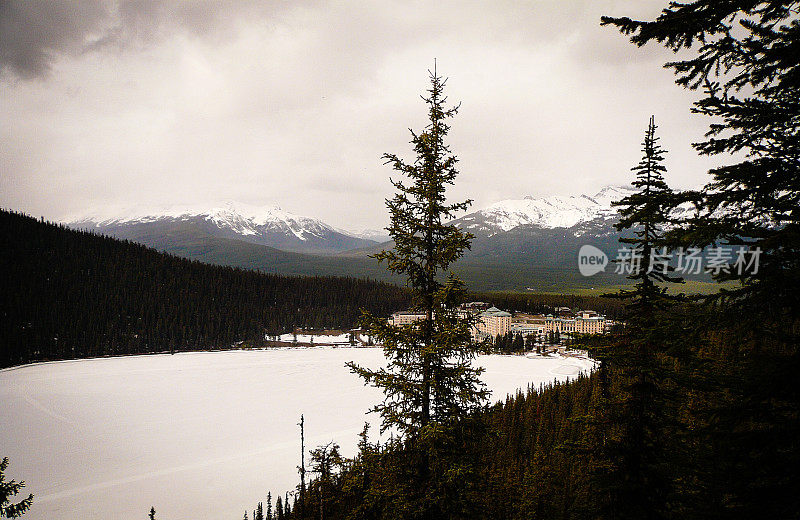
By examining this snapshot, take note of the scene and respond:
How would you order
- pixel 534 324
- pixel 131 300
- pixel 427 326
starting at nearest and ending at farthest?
1. pixel 427 326
2. pixel 534 324
3. pixel 131 300

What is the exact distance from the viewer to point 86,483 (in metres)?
37.0

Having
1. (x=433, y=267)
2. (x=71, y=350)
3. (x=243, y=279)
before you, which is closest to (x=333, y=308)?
(x=243, y=279)

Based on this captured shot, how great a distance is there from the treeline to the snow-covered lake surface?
99.2 feet

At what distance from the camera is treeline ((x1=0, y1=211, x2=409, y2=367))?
127m

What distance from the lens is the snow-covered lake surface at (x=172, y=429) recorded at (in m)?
34.8

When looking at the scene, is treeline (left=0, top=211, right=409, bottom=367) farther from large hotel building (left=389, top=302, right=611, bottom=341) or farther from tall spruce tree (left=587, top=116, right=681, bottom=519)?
tall spruce tree (left=587, top=116, right=681, bottom=519)

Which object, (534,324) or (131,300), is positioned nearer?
(534,324)

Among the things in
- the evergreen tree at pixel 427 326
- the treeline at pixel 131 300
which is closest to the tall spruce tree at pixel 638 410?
the evergreen tree at pixel 427 326

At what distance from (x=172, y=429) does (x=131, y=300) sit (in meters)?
133

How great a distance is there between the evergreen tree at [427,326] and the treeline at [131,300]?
143 m

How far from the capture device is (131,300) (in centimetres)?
15950

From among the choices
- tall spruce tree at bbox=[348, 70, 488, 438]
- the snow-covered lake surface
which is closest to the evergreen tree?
tall spruce tree at bbox=[348, 70, 488, 438]

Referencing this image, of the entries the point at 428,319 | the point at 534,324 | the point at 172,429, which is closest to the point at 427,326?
the point at 428,319

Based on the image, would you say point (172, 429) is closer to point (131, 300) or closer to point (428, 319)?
point (428, 319)
